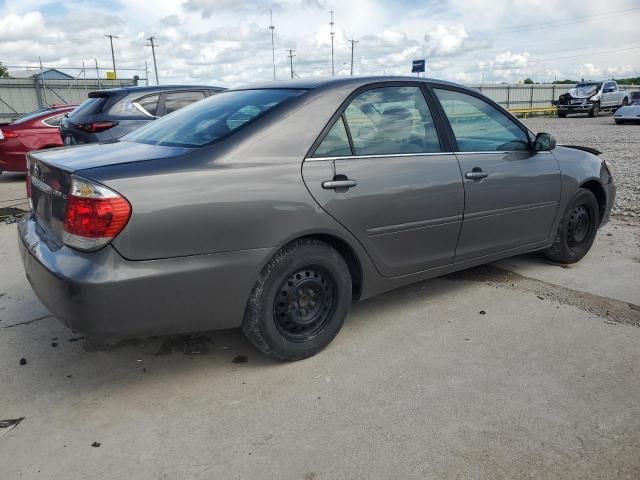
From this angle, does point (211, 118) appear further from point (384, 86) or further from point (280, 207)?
point (384, 86)

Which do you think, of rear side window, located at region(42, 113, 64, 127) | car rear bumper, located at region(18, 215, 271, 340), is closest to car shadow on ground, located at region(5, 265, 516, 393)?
car rear bumper, located at region(18, 215, 271, 340)

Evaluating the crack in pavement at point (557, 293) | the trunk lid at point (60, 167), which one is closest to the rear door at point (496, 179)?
the crack in pavement at point (557, 293)

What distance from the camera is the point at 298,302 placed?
10.3ft

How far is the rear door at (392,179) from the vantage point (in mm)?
3127

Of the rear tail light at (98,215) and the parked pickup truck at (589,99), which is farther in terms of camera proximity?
the parked pickup truck at (589,99)

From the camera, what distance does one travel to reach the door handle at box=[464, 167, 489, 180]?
3.75m

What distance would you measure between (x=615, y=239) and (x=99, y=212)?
5303mm

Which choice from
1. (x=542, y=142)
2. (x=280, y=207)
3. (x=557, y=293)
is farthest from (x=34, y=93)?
(x=557, y=293)

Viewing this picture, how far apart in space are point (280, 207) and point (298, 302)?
1.99ft

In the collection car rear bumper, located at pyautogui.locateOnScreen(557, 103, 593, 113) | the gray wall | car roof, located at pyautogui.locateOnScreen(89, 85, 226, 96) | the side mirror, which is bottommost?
car rear bumper, located at pyautogui.locateOnScreen(557, 103, 593, 113)

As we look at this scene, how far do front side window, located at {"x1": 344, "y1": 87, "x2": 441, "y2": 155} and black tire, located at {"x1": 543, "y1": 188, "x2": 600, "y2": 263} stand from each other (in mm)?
1743

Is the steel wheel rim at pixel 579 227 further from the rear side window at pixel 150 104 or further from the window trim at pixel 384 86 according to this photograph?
the rear side window at pixel 150 104

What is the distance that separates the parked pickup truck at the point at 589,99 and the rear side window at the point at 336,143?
30.8m

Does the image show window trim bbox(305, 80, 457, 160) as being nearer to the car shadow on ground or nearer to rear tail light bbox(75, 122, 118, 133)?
the car shadow on ground
